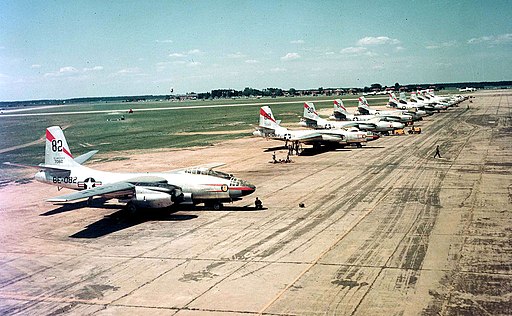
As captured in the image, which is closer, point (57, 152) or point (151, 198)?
point (151, 198)

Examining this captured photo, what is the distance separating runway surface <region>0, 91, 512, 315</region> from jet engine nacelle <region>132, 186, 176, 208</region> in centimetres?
144

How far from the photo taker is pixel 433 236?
82.5 feet

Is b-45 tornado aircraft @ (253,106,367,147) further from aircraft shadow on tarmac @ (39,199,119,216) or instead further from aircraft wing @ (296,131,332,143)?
aircraft shadow on tarmac @ (39,199,119,216)

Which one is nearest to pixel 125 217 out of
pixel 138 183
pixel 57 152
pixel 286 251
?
pixel 138 183

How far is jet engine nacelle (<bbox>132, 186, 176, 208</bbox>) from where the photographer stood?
31.2 meters

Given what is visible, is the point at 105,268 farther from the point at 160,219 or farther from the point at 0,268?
the point at 160,219

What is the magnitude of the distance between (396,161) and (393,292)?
1455 inches

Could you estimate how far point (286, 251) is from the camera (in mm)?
23578

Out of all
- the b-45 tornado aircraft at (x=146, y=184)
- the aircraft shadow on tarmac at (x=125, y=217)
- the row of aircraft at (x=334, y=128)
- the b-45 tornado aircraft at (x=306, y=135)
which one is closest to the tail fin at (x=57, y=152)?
the b-45 tornado aircraft at (x=146, y=184)

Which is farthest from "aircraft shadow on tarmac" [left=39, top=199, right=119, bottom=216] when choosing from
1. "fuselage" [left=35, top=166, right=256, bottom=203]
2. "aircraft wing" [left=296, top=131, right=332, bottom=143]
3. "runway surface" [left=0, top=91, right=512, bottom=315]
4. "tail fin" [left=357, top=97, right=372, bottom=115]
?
"tail fin" [left=357, top=97, right=372, bottom=115]

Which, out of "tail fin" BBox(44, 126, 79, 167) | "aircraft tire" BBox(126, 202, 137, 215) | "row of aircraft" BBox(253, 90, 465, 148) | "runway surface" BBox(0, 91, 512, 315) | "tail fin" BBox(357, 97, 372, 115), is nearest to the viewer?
"runway surface" BBox(0, 91, 512, 315)

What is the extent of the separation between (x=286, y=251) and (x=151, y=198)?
11952 millimetres

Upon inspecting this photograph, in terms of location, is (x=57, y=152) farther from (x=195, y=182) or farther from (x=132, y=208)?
(x=195, y=182)

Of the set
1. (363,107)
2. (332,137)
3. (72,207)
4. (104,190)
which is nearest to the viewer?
(104,190)
